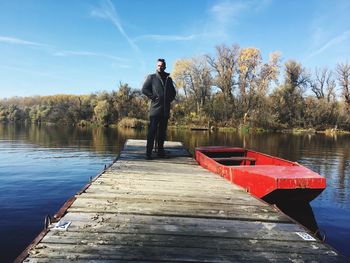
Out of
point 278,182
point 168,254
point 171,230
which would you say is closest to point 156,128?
point 278,182

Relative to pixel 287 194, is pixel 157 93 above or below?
above

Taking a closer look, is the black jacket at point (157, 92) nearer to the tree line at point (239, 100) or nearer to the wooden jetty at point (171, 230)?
the wooden jetty at point (171, 230)

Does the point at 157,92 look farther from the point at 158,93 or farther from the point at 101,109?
the point at 101,109

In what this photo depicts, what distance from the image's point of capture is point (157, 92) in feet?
28.5

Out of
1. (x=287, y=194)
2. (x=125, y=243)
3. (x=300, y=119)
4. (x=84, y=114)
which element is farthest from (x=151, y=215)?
(x=84, y=114)

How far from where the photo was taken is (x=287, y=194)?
6.57 meters

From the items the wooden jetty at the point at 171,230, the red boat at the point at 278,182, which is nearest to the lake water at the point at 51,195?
the red boat at the point at 278,182

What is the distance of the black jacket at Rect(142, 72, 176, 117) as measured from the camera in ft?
28.5

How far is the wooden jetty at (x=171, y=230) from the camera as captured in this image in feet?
9.90

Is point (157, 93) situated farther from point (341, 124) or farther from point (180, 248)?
point (341, 124)

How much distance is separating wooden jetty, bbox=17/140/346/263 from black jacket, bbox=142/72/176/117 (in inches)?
127

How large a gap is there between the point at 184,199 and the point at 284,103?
192 ft

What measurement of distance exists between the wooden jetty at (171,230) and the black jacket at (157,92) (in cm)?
323

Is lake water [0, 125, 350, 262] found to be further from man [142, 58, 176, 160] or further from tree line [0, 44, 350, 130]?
tree line [0, 44, 350, 130]
